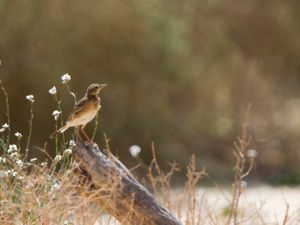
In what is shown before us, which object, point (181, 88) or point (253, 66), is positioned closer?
point (181, 88)

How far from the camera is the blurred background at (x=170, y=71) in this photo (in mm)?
14406

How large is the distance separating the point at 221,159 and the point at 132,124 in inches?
61.8

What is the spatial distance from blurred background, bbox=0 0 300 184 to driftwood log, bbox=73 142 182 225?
7.07 meters

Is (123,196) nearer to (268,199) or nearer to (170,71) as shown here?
(268,199)

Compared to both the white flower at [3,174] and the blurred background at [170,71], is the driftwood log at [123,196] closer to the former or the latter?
the white flower at [3,174]

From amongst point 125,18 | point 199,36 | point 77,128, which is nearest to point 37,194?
point 77,128

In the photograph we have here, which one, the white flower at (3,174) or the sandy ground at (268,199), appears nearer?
the white flower at (3,174)

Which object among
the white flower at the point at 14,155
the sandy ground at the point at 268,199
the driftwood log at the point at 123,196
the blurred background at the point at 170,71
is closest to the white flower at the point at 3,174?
the white flower at the point at 14,155

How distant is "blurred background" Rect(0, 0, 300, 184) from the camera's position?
14406 mm

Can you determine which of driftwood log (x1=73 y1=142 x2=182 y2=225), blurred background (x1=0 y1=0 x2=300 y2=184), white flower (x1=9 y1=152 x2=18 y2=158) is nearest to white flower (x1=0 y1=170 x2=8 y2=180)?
white flower (x1=9 y1=152 x2=18 y2=158)

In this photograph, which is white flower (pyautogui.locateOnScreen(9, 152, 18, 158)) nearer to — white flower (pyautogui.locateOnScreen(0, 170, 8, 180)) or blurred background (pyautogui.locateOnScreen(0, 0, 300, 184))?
white flower (pyautogui.locateOnScreen(0, 170, 8, 180))

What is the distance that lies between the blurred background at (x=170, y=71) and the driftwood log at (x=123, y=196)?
7071 millimetres

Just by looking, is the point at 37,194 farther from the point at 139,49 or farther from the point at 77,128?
the point at 139,49

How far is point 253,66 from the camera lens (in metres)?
17.2
